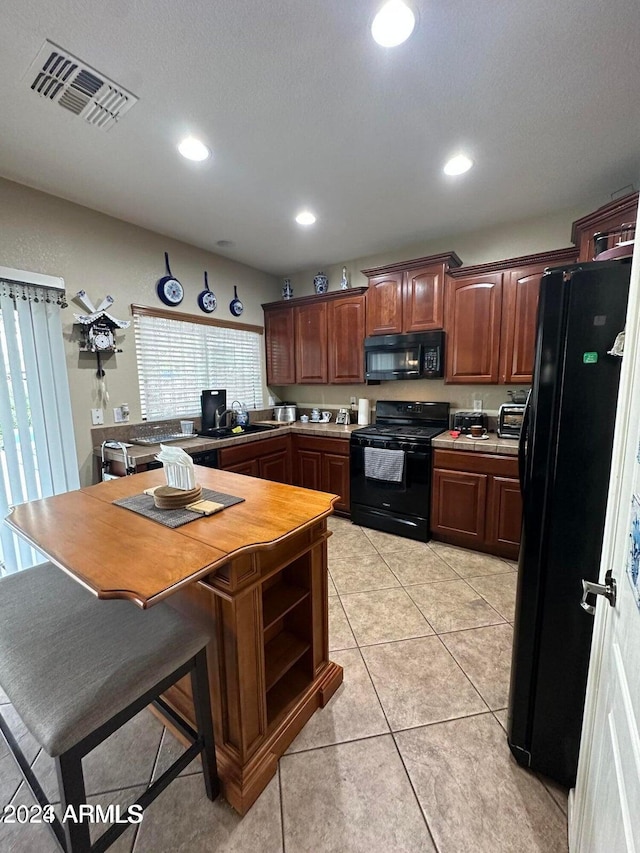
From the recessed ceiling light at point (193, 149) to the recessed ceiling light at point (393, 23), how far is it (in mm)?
1086

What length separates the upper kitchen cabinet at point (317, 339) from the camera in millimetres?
3715

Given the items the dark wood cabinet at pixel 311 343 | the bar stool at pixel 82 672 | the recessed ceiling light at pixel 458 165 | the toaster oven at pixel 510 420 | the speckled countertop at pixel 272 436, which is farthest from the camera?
the dark wood cabinet at pixel 311 343

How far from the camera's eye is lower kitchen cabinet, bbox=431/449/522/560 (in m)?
2.69

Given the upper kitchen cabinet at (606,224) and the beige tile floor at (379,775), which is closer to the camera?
the beige tile floor at (379,775)

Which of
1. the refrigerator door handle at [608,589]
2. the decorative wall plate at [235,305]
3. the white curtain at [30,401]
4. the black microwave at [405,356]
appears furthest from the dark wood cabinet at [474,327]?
the white curtain at [30,401]

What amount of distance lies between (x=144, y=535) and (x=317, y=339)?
3.18 metres

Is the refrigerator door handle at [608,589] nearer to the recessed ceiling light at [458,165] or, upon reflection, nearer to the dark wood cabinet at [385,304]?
the recessed ceiling light at [458,165]

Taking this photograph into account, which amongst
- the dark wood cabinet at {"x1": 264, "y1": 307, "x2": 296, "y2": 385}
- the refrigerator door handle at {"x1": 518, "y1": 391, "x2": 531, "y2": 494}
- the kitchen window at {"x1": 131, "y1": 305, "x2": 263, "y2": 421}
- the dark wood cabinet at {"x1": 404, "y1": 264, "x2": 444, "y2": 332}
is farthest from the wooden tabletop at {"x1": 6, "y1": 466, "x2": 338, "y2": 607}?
the dark wood cabinet at {"x1": 264, "y1": 307, "x2": 296, "y2": 385}

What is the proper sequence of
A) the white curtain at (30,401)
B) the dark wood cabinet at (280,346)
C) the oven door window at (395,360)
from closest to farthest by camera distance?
the white curtain at (30,401) < the oven door window at (395,360) < the dark wood cabinet at (280,346)

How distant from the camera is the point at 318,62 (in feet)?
4.85

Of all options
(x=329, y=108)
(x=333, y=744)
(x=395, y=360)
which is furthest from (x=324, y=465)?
(x=329, y=108)

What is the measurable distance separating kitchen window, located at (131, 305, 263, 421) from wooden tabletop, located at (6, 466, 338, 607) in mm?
1816

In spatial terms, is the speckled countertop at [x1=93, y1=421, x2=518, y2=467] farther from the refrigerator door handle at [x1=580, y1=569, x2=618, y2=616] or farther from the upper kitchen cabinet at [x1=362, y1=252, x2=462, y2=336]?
the refrigerator door handle at [x1=580, y1=569, x2=618, y2=616]

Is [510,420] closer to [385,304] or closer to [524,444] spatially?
[385,304]
